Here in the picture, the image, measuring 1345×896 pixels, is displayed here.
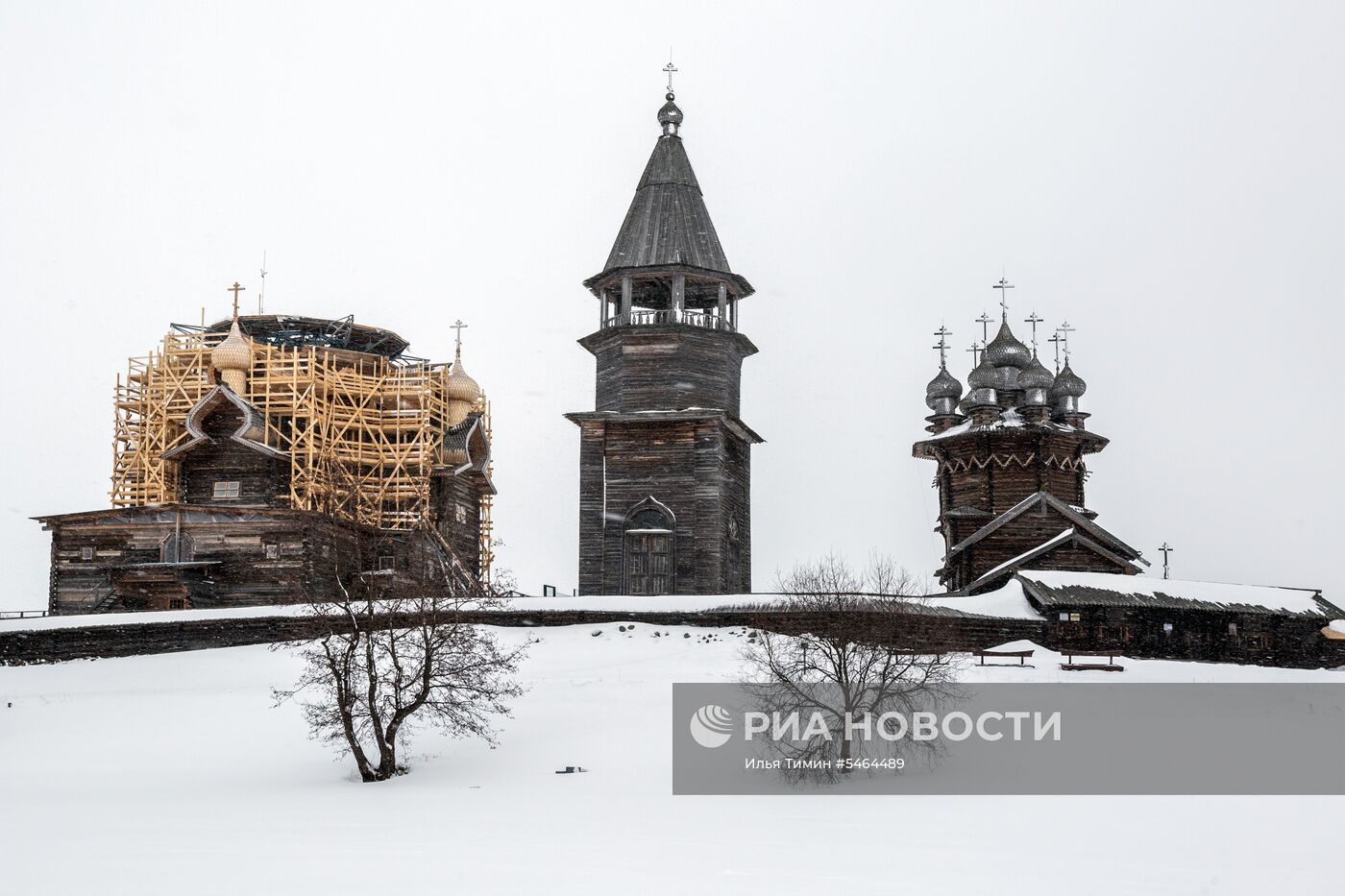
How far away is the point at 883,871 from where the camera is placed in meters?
16.0

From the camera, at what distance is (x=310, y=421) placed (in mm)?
42625

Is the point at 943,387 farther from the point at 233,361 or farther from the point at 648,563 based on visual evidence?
the point at 233,361

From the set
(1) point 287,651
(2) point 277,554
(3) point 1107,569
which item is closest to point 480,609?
(1) point 287,651

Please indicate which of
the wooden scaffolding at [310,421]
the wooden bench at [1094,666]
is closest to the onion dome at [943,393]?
the wooden scaffolding at [310,421]

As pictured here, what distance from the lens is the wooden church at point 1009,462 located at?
1629 inches

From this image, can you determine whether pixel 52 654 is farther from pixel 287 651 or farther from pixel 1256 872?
pixel 1256 872

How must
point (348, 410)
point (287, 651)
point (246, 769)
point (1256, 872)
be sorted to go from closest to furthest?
point (1256, 872)
point (246, 769)
point (287, 651)
point (348, 410)

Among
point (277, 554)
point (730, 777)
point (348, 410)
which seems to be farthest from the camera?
point (348, 410)

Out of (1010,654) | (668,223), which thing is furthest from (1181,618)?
(668,223)

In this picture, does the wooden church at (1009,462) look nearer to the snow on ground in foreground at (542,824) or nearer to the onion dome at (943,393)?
the onion dome at (943,393)

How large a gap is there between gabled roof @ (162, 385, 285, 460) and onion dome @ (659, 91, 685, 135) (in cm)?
1385

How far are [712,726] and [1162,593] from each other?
15565 millimetres

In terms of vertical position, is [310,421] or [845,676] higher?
[310,421]

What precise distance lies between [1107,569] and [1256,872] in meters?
23.8
